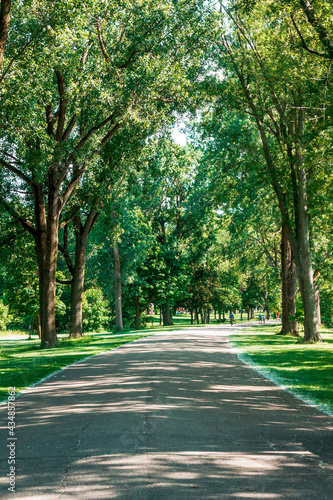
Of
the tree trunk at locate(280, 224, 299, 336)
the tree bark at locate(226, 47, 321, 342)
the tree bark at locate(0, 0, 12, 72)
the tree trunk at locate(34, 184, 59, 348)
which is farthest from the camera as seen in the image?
the tree trunk at locate(280, 224, 299, 336)

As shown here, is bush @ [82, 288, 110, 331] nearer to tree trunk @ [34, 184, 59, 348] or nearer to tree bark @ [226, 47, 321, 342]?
tree trunk @ [34, 184, 59, 348]

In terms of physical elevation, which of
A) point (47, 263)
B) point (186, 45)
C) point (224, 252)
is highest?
point (186, 45)

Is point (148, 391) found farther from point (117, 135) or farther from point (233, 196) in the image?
point (233, 196)

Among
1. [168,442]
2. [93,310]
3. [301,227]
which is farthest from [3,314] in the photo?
[168,442]

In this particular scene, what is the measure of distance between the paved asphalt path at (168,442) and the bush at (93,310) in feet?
117

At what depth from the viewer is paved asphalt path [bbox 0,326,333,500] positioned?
14.8ft

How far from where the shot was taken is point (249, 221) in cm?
3191

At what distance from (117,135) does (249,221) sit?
12.5m

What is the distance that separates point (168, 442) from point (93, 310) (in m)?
42.3

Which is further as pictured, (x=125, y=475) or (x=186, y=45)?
(x=186, y=45)

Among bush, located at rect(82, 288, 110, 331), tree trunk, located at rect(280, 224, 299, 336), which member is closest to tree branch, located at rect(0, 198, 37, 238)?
tree trunk, located at rect(280, 224, 299, 336)

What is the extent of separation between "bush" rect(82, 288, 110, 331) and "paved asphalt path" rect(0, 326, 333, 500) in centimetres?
3580

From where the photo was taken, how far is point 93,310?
1869 inches

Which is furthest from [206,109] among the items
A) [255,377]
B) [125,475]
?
[125,475]
